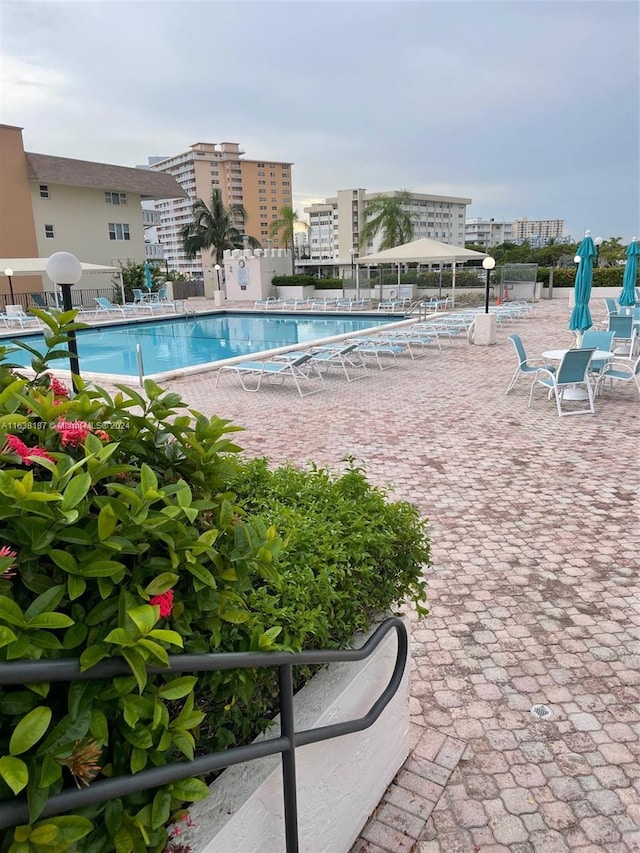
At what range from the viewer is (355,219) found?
108250mm

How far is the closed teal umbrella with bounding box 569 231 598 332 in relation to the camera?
9.99 m

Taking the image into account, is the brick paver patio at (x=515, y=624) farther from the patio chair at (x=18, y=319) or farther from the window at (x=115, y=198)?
the window at (x=115, y=198)

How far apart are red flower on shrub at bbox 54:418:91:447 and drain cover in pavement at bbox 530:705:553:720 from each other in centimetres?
250

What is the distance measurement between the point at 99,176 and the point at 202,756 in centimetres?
4104

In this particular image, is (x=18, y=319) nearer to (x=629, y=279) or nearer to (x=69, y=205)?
(x=69, y=205)

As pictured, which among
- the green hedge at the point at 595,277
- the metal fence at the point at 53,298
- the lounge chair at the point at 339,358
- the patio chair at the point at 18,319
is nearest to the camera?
the lounge chair at the point at 339,358

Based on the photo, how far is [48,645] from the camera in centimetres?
109

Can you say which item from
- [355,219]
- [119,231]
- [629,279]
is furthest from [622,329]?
[355,219]

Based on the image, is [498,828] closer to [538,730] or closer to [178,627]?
[538,730]

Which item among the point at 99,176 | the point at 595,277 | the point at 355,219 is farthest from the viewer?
the point at 355,219

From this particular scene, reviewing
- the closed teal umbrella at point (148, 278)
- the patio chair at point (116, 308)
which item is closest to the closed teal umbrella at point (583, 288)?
the patio chair at point (116, 308)

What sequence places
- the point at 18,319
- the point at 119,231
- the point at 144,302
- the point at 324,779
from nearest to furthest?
1. the point at 324,779
2. the point at 18,319
3. the point at 144,302
4. the point at 119,231

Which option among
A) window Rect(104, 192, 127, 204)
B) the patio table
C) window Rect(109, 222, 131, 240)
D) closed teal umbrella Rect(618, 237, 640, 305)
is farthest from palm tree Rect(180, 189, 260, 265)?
the patio table

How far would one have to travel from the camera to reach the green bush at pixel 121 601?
1.10 meters
